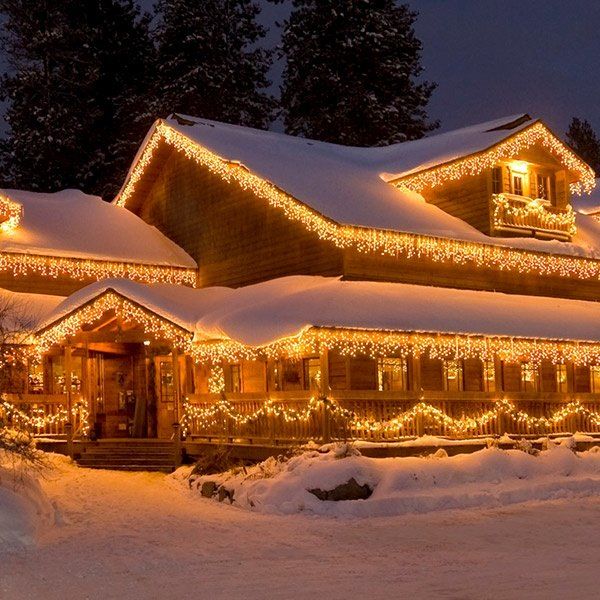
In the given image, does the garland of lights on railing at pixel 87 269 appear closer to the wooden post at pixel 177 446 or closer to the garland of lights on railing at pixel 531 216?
the wooden post at pixel 177 446

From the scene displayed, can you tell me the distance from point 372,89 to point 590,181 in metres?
25.0

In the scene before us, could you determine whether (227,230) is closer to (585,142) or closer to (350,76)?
(350,76)

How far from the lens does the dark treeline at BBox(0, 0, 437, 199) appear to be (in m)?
49.9

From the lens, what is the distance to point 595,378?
30.9 m

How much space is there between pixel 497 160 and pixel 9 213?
1398cm

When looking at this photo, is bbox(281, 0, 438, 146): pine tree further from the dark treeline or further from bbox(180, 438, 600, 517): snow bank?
bbox(180, 438, 600, 517): snow bank

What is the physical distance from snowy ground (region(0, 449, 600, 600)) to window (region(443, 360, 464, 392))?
8.64 metres

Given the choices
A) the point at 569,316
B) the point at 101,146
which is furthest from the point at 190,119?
the point at 101,146

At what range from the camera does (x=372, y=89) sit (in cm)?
5325

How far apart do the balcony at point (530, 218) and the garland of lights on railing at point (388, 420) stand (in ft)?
17.4

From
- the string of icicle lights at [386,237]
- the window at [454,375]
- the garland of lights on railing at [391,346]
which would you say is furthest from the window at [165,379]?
the window at [454,375]

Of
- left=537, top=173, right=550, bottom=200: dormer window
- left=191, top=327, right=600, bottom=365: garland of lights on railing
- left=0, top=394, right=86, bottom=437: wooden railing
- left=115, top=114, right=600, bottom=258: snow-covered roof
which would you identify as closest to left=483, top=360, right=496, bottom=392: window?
left=191, top=327, right=600, bottom=365: garland of lights on railing

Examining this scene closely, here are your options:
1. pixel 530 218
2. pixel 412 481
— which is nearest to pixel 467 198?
pixel 530 218

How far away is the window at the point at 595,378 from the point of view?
3084cm
